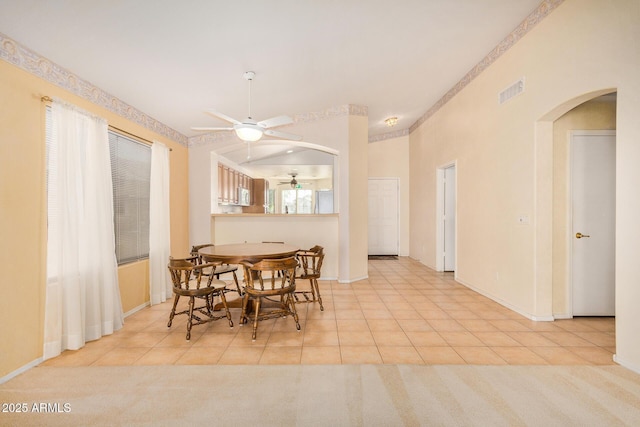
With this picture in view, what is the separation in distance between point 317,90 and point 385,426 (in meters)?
3.92

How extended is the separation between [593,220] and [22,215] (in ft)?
17.7

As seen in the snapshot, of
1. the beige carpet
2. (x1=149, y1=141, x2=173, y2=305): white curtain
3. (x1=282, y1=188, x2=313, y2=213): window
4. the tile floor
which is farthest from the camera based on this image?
(x1=282, y1=188, x2=313, y2=213): window

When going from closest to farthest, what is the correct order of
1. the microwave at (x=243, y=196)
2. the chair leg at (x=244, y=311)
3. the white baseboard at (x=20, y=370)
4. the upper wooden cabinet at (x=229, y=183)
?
the white baseboard at (x=20, y=370) → the chair leg at (x=244, y=311) → the upper wooden cabinet at (x=229, y=183) → the microwave at (x=243, y=196)

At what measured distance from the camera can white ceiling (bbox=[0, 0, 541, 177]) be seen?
7.34 ft

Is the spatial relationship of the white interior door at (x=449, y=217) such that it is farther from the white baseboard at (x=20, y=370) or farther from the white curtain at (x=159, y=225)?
the white baseboard at (x=20, y=370)

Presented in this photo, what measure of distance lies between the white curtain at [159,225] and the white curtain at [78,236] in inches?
32.0

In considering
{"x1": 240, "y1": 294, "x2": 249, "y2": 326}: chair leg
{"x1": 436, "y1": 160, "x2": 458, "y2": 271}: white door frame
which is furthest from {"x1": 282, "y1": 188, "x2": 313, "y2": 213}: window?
{"x1": 240, "y1": 294, "x2": 249, "y2": 326}: chair leg

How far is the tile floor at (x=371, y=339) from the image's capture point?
8.16ft

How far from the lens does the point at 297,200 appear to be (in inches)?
458

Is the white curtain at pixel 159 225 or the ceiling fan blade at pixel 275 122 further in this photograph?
the white curtain at pixel 159 225

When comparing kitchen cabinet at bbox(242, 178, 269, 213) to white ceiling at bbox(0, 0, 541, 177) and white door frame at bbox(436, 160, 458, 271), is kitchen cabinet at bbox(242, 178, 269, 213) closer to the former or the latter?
white ceiling at bbox(0, 0, 541, 177)

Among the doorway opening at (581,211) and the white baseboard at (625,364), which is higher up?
the doorway opening at (581,211)

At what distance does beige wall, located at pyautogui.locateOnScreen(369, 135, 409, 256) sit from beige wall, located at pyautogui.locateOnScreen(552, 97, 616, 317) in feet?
14.6

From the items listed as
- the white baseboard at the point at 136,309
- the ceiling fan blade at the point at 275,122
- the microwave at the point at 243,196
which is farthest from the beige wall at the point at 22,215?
the microwave at the point at 243,196
